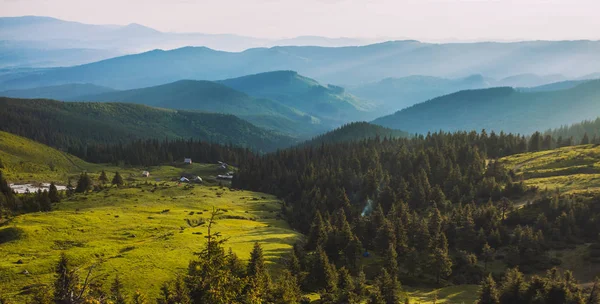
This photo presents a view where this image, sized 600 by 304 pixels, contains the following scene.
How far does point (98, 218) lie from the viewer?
10306 cm

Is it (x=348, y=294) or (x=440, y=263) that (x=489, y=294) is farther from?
(x=348, y=294)

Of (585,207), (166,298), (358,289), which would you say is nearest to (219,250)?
(166,298)

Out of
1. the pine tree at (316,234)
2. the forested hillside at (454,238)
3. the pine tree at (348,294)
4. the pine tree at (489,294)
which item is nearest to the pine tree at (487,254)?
the forested hillside at (454,238)

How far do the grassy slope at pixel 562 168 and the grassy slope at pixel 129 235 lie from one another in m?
91.9

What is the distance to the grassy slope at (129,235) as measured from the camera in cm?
6806

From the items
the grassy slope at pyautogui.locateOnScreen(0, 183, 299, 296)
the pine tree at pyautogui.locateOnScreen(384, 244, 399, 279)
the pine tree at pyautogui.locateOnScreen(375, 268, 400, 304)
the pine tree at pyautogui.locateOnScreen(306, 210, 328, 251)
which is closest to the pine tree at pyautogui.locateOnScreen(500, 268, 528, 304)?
the pine tree at pyautogui.locateOnScreen(375, 268, 400, 304)

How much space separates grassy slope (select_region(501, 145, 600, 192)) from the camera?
127 meters

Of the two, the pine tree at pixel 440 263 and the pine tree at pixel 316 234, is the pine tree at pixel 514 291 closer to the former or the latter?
the pine tree at pixel 440 263

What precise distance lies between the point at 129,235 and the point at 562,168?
517 ft

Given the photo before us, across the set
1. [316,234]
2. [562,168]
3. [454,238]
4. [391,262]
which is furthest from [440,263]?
[562,168]

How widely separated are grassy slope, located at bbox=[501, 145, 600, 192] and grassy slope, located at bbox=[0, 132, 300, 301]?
302ft

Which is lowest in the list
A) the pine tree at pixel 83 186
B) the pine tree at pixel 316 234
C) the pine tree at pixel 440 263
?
the pine tree at pixel 440 263

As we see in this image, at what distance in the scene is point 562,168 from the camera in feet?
505

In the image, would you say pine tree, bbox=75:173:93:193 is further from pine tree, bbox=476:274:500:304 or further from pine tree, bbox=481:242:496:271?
pine tree, bbox=476:274:500:304
